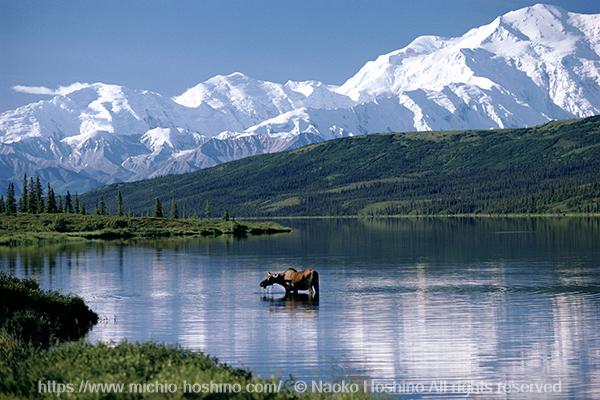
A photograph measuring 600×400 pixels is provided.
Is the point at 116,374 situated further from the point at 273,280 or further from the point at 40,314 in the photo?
the point at 273,280

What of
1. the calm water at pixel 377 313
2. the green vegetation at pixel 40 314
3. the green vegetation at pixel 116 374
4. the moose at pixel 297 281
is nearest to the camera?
the green vegetation at pixel 116 374

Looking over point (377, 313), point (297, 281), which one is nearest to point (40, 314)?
point (377, 313)

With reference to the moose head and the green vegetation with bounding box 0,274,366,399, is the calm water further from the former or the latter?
the green vegetation with bounding box 0,274,366,399

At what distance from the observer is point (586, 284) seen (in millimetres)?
81188

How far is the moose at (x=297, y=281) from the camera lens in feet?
256

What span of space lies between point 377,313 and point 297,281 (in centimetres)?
1769

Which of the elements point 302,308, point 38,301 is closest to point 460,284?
point 302,308

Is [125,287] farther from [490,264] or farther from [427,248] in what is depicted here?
[427,248]

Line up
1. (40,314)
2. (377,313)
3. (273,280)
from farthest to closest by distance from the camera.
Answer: (273,280) → (377,313) → (40,314)

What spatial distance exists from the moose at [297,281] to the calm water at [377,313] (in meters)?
1.62

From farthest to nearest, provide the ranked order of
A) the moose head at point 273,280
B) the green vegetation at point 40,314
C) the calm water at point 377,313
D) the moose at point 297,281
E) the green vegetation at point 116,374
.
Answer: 1. the moose head at point 273,280
2. the moose at point 297,281
3. the green vegetation at point 40,314
4. the calm water at point 377,313
5. the green vegetation at point 116,374

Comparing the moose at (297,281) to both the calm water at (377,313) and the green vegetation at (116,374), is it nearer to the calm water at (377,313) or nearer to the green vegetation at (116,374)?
the calm water at (377,313)

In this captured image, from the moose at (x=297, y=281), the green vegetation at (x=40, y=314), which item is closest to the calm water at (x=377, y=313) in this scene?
the moose at (x=297, y=281)

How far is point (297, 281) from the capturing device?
80062 millimetres
